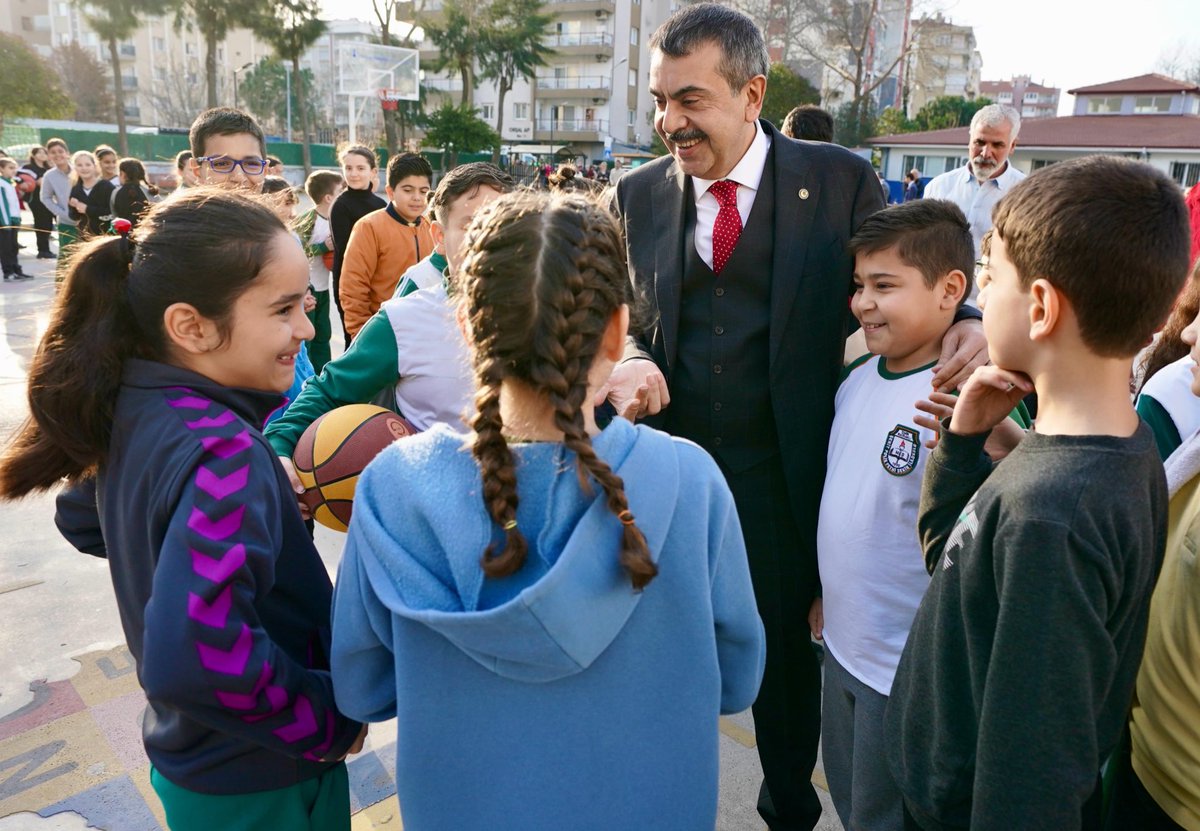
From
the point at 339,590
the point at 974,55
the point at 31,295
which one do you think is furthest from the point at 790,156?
the point at 974,55

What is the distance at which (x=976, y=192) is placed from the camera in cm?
615

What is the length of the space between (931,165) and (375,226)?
3449 centimetres

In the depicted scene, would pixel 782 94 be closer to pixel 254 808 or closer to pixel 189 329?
pixel 189 329

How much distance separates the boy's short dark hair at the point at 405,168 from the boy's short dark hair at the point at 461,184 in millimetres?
Result: 2575

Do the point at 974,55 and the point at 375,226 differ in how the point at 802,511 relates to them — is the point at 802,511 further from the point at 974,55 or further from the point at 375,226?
the point at 974,55

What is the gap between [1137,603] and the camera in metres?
1.26

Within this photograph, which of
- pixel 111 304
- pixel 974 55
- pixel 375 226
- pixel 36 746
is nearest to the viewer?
pixel 111 304

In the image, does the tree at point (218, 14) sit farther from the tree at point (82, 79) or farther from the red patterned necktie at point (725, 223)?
the red patterned necktie at point (725, 223)

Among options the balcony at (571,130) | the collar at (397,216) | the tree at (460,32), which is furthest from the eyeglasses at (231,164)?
the balcony at (571,130)

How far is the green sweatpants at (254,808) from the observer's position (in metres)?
1.52

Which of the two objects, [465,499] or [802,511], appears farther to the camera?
[802,511]

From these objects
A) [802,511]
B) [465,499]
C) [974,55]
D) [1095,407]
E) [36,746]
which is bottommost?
[36,746]

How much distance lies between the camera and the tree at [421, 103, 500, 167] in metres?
39.0

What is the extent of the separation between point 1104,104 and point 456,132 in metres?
30.8
